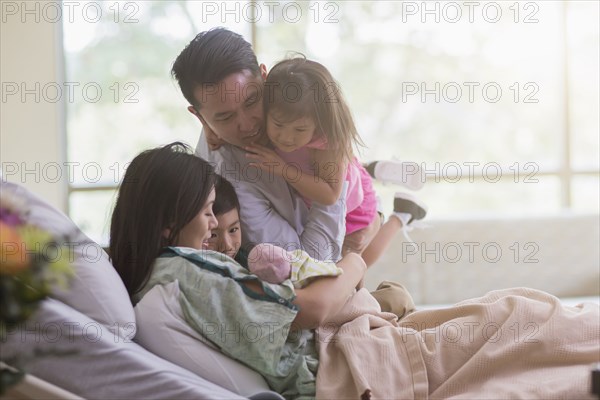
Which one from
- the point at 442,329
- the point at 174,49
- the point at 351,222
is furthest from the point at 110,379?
the point at 174,49

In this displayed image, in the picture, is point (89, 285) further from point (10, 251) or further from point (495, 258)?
point (495, 258)

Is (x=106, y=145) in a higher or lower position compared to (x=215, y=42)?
lower

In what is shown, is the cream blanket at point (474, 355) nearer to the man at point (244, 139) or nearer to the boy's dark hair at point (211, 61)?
the man at point (244, 139)

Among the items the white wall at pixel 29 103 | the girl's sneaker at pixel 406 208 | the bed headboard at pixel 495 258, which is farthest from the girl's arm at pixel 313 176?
the white wall at pixel 29 103

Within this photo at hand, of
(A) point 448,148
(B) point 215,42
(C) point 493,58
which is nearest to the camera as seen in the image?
(B) point 215,42

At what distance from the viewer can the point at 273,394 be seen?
169cm

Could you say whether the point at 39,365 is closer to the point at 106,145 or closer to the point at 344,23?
the point at 106,145

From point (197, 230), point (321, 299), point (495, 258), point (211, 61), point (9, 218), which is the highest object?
point (211, 61)

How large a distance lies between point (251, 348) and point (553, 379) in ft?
2.07

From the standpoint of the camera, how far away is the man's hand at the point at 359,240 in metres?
2.76

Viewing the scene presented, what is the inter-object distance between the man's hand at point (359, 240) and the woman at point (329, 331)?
2.57 ft

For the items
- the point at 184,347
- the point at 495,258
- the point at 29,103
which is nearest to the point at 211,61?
the point at 184,347

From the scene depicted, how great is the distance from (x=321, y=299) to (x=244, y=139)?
2.54 ft

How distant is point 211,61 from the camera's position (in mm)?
2299
